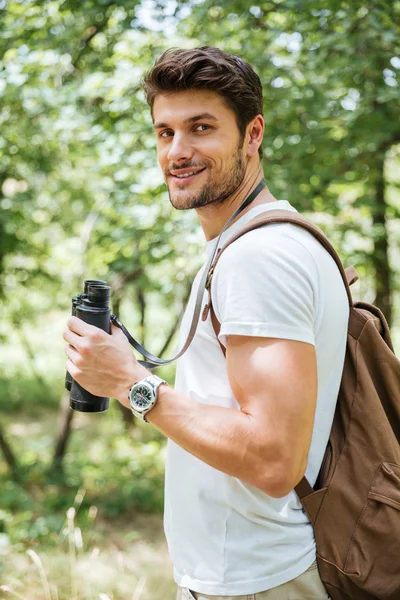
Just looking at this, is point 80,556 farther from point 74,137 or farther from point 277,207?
point 277,207

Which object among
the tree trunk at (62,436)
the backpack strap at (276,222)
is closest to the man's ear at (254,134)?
the backpack strap at (276,222)

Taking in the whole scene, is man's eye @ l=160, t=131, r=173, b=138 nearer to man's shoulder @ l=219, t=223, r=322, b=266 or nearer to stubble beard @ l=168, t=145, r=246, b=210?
stubble beard @ l=168, t=145, r=246, b=210

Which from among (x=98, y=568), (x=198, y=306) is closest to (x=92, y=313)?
(x=198, y=306)

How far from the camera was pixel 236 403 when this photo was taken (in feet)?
4.01

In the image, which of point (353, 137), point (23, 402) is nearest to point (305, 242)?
point (353, 137)

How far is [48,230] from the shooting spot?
7.79 metres

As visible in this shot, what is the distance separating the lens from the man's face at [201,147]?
4.60 feet

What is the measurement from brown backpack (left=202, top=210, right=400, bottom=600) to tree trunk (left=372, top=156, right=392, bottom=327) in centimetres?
351

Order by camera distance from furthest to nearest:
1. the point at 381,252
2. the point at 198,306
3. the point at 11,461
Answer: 1. the point at 11,461
2. the point at 381,252
3. the point at 198,306

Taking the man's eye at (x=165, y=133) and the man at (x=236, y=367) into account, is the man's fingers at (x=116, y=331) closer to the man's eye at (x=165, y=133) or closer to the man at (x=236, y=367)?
the man at (x=236, y=367)

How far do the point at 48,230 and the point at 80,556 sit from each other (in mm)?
4564

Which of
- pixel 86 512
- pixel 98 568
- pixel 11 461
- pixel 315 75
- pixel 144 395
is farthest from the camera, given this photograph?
pixel 11 461

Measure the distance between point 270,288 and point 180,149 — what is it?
0.51 meters

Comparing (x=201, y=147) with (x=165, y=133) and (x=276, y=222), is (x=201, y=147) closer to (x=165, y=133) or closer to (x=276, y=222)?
(x=165, y=133)
